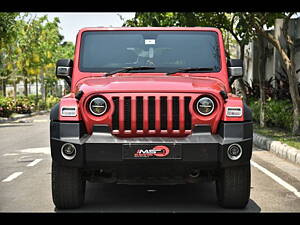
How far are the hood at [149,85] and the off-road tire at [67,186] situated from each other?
2.88ft

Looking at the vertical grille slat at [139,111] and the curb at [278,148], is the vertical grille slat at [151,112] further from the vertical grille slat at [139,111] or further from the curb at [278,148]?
the curb at [278,148]

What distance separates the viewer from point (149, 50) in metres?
7.65

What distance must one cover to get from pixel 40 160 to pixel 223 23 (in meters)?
11.3

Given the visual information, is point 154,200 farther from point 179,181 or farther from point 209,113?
point 209,113

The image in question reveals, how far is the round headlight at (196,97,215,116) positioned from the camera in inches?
Answer: 250

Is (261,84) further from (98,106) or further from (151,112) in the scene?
(98,106)

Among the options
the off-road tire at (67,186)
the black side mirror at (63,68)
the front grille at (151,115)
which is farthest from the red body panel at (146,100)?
the black side mirror at (63,68)

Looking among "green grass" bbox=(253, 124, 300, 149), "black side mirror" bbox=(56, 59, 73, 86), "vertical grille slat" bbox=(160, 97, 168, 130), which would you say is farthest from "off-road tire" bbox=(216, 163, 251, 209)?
"green grass" bbox=(253, 124, 300, 149)

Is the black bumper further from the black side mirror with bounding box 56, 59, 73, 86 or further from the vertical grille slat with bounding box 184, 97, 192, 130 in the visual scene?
the black side mirror with bounding box 56, 59, 73, 86

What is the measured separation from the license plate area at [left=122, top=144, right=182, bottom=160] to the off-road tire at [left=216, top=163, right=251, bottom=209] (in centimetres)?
69

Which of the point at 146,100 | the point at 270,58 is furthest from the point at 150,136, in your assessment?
the point at 270,58

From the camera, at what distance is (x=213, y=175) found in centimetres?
667
